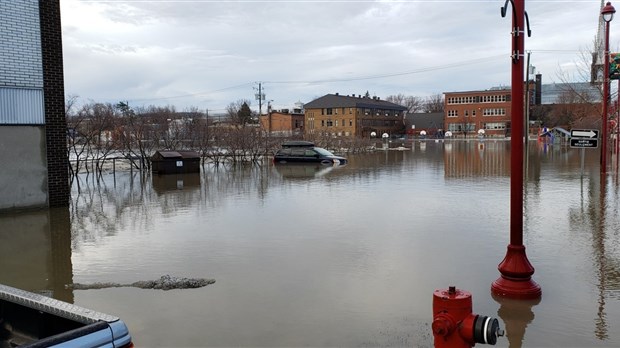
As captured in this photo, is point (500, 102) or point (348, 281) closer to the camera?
point (348, 281)

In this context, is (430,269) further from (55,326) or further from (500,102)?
(500,102)

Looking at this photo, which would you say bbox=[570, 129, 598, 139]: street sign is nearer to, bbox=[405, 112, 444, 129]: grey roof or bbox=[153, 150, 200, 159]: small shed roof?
bbox=[153, 150, 200, 159]: small shed roof

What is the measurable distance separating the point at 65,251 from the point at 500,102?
98156 mm

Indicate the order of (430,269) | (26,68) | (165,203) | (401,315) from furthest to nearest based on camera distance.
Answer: (165,203)
(26,68)
(430,269)
(401,315)

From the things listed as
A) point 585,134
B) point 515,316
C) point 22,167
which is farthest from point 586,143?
point 22,167

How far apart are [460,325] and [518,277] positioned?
9.63ft

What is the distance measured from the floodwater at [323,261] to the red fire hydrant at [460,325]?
1.40 meters

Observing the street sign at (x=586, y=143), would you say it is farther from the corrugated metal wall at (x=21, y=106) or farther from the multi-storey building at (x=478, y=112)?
the multi-storey building at (x=478, y=112)

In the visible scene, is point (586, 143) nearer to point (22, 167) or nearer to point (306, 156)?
point (22, 167)

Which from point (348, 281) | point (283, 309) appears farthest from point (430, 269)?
point (283, 309)

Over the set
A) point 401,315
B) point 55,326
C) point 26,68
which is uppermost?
point 26,68

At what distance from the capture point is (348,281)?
7047mm

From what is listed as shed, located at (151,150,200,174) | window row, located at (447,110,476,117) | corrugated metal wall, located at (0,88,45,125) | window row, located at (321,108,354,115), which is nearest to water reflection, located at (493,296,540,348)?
corrugated metal wall, located at (0,88,45,125)

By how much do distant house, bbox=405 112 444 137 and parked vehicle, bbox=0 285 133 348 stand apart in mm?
103987
